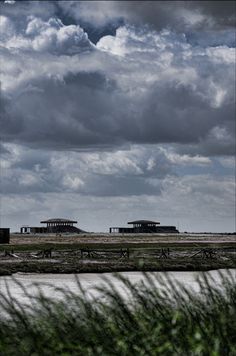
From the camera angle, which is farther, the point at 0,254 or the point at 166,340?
the point at 0,254

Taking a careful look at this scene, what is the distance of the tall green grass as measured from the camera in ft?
26.3

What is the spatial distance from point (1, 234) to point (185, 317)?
268 feet

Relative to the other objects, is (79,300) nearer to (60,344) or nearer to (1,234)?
(60,344)

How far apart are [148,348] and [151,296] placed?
1179 millimetres

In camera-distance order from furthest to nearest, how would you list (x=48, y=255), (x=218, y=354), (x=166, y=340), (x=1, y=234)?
(x=1, y=234) → (x=48, y=255) → (x=166, y=340) → (x=218, y=354)

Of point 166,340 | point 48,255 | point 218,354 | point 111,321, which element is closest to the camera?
point 218,354

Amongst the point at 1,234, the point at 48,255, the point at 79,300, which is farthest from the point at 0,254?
the point at 79,300

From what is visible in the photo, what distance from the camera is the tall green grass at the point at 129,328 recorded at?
8030 millimetres

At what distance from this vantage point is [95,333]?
845cm

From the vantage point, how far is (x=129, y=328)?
8.65 m

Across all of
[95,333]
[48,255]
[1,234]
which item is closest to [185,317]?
[95,333]

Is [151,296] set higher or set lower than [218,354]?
higher

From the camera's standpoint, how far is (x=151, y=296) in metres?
9.10

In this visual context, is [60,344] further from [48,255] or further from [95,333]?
[48,255]
